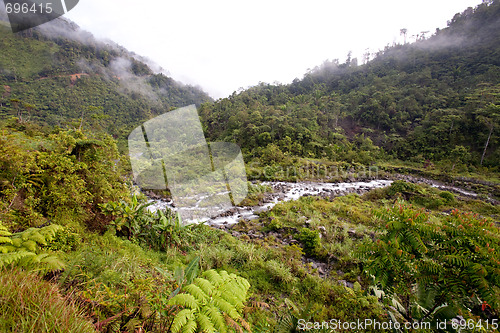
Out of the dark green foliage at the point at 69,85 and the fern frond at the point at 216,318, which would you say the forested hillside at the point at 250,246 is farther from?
the dark green foliage at the point at 69,85

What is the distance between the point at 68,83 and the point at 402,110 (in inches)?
3288

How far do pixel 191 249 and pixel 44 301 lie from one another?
4.46 m

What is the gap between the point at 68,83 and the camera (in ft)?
176

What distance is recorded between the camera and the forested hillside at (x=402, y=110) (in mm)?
29078

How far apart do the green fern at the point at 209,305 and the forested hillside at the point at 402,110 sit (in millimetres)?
25410

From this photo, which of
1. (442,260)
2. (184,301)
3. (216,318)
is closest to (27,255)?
(184,301)

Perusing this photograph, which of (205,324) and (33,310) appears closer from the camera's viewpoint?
(33,310)

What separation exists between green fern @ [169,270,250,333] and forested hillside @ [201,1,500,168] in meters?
25.4

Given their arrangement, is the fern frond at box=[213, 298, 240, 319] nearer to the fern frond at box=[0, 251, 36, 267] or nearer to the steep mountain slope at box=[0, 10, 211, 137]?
the fern frond at box=[0, 251, 36, 267]

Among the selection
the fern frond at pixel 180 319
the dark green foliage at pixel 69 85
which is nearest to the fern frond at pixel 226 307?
the fern frond at pixel 180 319

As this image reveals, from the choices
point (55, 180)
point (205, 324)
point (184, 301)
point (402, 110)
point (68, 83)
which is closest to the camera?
point (205, 324)

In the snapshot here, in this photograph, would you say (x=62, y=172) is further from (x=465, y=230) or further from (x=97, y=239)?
(x=465, y=230)

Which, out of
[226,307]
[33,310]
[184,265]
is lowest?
[184,265]

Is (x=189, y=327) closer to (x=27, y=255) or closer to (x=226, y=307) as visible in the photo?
(x=226, y=307)
